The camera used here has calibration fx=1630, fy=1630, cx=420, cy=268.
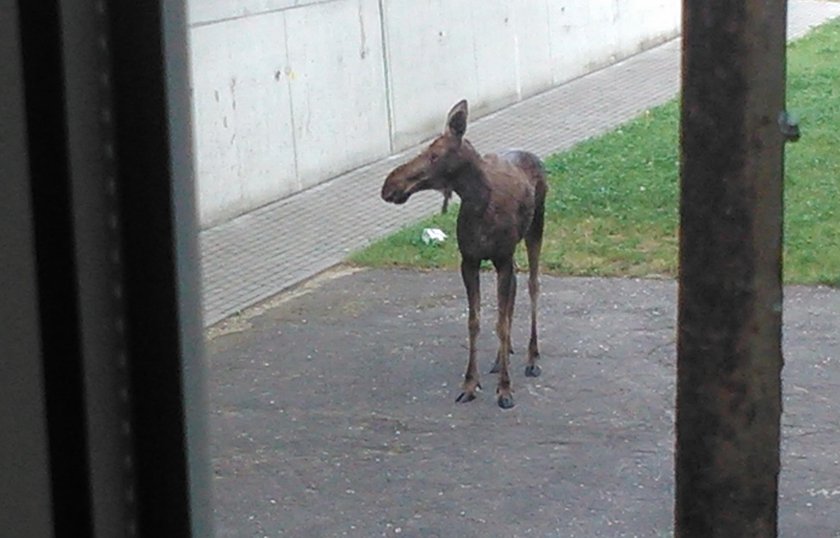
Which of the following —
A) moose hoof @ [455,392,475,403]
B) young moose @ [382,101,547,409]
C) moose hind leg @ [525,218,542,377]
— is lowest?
moose hoof @ [455,392,475,403]

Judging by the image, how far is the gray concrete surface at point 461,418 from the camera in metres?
6.00

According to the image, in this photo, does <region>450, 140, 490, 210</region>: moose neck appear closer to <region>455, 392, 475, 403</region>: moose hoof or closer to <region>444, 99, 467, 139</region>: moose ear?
<region>444, 99, 467, 139</region>: moose ear

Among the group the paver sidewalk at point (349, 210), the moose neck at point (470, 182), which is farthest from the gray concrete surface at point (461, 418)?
the moose neck at point (470, 182)

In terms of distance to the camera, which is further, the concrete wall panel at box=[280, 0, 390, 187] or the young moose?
the concrete wall panel at box=[280, 0, 390, 187]

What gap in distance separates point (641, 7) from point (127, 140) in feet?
64.6

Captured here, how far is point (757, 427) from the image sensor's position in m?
3.77

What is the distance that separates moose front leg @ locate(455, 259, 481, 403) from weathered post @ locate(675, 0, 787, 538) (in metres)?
3.26

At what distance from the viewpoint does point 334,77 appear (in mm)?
13016

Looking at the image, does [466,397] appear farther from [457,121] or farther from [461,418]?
[457,121]

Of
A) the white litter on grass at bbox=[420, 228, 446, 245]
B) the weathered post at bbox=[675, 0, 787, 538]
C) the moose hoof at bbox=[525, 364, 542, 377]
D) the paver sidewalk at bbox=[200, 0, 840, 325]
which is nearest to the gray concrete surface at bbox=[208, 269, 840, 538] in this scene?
the moose hoof at bbox=[525, 364, 542, 377]

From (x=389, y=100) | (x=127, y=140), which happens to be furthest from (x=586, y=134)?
(x=127, y=140)

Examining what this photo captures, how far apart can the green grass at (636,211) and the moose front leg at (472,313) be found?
104 inches

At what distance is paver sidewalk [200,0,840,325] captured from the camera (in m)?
10.0

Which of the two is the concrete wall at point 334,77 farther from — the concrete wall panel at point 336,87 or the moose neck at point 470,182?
the moose neck at point 470,182
